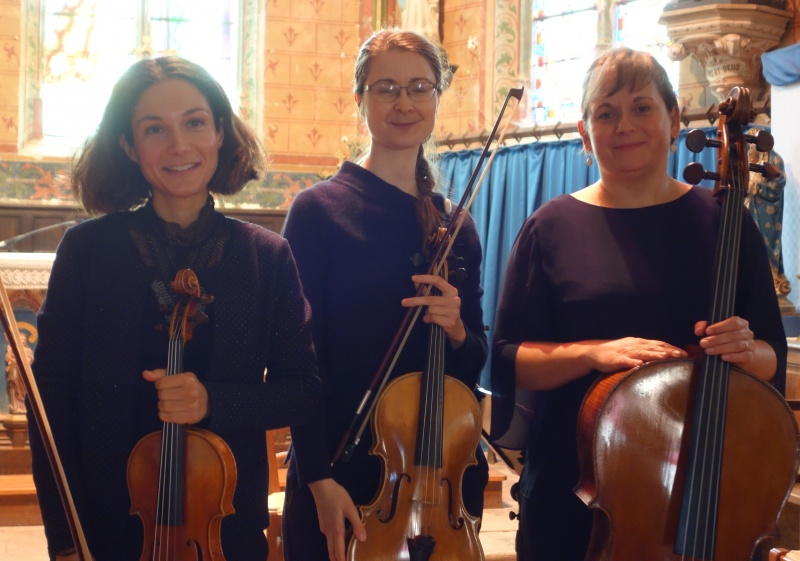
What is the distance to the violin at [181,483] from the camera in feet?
4.21

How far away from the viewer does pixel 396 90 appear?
1.65 metres

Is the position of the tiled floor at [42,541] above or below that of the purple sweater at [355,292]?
below

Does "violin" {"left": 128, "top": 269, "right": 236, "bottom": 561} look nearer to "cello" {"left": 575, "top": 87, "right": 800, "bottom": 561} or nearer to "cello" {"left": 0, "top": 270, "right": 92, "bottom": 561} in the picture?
"cello" {"left": 0, "top": 270, "right": 92, "bottom": 561}

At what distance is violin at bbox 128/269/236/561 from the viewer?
1.28m

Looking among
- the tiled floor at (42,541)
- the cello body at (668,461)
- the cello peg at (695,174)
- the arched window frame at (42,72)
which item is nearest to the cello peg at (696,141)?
the cello peg at (695,174)

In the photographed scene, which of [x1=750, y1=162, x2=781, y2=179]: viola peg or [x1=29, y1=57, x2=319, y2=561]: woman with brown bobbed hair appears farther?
[x1=750, y1=162, x2=781, y2=179]: viola peg

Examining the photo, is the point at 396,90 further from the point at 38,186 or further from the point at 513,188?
the point at 38,186

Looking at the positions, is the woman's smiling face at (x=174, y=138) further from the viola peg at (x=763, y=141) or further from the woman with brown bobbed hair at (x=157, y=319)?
the viola peg at (x=763, y=141)

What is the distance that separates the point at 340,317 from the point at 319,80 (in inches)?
222

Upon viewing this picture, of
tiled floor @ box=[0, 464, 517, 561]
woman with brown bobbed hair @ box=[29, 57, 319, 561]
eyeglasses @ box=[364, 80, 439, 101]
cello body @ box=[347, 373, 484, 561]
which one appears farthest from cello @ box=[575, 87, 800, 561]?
tiled floor @ box=[0, 464, 517, 561]

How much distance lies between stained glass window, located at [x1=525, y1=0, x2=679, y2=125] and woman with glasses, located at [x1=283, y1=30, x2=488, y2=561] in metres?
4.60

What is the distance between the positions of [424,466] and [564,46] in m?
5.35

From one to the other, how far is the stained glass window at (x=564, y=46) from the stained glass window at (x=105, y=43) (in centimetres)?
219

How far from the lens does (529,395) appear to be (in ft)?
5.52
